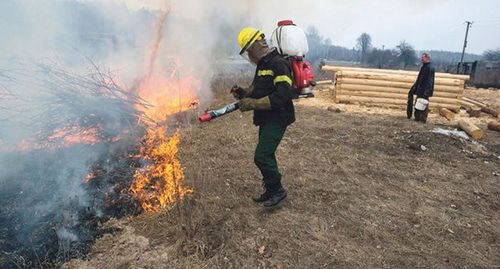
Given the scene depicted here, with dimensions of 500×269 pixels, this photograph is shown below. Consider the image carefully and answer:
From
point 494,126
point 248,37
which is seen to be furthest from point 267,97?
point 494,126

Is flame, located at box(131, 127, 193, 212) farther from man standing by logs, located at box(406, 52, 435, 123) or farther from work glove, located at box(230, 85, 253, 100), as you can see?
man standing by logs, located at box(406, 52, 435, 123)

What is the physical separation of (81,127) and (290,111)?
3658 mm

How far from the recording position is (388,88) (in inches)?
441

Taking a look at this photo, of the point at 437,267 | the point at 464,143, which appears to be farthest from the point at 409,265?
the point at 464,143

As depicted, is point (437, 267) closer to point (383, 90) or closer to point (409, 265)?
point (409, 265)

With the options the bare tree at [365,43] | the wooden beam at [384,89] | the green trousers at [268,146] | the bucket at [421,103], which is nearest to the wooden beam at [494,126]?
the bucket at [421,103]

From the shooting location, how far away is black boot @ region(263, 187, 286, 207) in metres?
4.27

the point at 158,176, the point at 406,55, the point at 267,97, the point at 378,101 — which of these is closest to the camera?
the point at 267,97

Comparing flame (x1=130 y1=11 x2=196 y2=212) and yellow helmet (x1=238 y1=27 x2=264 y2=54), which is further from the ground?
yellow helmet (x1=238 y1=27 x2=264 y2=54)

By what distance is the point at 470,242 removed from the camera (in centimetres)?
379

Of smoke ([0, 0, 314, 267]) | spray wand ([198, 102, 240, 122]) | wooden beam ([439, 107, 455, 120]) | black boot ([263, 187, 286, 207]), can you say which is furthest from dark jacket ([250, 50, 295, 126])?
wooden beam ([439, 107, 455, 120])

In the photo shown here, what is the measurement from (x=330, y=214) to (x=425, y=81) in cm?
603

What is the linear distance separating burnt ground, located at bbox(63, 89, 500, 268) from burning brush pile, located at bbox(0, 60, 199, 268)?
1.16 ft

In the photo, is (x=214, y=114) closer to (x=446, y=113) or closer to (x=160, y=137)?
(x=160, y=137)
